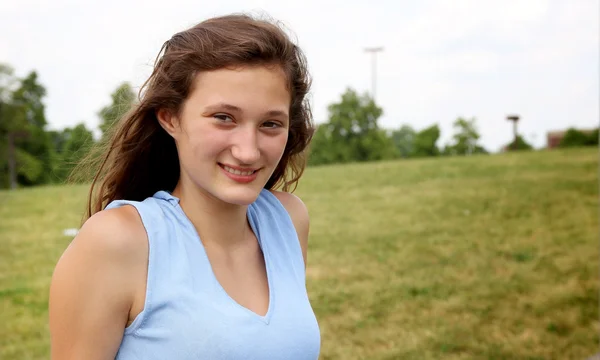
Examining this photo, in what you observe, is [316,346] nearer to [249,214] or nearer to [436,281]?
[249,214]

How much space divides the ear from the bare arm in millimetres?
310

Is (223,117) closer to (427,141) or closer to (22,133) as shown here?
(22,133)

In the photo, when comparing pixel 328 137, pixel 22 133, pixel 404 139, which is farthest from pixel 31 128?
pixel 404 139

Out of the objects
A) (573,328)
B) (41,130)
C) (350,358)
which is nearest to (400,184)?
(573,328)

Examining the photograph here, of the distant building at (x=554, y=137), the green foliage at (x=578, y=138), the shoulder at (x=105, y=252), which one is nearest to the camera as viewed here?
the shoulder at (x=105, y=252)

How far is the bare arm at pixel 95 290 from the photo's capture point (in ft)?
4.61

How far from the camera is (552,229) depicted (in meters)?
8.02

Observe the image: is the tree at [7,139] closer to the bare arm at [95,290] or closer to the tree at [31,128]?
the tree at [31,128]

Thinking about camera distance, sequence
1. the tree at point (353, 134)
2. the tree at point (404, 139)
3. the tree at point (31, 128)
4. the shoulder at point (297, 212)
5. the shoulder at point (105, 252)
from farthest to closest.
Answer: the tree at point (404, 139), the tree at point (353, 134), the tree at point (31, 128), the shoulder at point (297, 212), the shoulder at point (105, 252)

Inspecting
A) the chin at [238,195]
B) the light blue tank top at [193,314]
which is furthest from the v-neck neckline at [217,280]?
the chin at [238,195]

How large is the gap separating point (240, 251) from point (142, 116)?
0.44 meters

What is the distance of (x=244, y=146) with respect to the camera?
1.56 metres

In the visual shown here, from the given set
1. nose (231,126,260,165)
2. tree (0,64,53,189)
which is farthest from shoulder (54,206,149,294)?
tree (0,64,53,189)

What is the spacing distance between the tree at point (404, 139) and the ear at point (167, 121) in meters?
Result: 37.0
